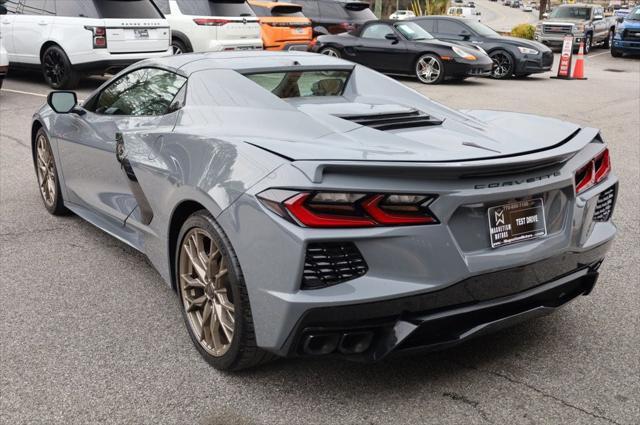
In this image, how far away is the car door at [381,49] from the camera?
15.6 metres

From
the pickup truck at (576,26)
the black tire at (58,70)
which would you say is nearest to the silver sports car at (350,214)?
the black tire at (58,70)

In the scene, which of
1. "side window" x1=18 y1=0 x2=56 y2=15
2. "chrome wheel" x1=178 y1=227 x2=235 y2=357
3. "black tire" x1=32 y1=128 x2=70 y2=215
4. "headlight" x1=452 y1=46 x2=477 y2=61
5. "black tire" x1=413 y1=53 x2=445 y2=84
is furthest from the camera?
"black tire" x1=413 y1=53 x2=445 y2=84

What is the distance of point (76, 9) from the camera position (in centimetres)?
1152

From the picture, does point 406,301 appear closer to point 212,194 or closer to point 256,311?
point 256,311

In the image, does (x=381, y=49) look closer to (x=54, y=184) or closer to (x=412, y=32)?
(x=412, y=32)

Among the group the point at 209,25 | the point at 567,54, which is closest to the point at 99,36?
the point at 209,25

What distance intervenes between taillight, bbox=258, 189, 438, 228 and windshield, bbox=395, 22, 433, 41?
1378 centimetres

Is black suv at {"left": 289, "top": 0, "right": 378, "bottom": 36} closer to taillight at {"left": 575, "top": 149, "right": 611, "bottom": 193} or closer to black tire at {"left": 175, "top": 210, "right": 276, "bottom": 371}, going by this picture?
taillight at {"left": 575, "top": 149, "right": 611, "bottom": 193}

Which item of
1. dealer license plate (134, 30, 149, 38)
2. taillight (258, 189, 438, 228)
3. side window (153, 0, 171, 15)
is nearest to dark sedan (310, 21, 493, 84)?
side window (153, 0, 171, 15)

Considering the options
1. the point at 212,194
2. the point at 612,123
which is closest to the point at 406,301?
the point at 212,194

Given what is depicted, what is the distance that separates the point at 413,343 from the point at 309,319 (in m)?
0.44

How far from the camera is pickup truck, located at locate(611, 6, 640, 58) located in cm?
2448

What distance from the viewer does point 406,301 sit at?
2.63m

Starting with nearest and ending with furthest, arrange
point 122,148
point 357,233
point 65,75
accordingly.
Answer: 1. point 357,233
2. point 122,148
3. point 65,75
